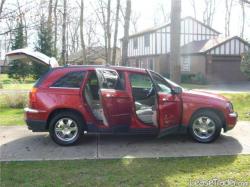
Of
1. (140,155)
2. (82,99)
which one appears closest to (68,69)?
(82,99)

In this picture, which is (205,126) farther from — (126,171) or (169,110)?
(126,171)

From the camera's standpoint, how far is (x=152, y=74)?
7.85 metres

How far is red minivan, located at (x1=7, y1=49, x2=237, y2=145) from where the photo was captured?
24.5ft

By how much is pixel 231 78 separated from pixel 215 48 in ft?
12.0

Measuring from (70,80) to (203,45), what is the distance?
96.7 feet

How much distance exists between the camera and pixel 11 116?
39.5 ft

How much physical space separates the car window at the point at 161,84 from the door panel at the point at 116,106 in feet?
2.33

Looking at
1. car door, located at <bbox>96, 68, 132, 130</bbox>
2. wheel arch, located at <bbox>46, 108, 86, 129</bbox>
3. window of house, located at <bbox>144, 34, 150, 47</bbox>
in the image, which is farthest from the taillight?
window of house, located at <bbox>144, 34, 150, 47</bbox>

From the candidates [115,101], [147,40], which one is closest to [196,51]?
[147,40]

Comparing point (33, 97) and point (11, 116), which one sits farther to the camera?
point (11, 116)

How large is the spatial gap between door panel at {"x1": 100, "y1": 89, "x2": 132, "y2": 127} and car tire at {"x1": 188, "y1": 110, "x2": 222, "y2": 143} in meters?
1.40

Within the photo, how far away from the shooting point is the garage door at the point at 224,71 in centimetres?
3388

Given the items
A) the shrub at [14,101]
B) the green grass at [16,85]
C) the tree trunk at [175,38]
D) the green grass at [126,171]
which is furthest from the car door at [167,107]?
the green grass at [16,85]

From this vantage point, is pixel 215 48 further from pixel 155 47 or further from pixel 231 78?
pixel 155 47
